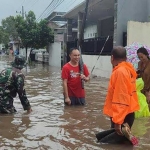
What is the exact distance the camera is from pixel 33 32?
96.4ft

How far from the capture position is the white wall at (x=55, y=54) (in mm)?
26712

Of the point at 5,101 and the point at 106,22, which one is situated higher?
the point at 106,22

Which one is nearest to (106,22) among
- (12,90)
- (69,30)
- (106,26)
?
(106,26)

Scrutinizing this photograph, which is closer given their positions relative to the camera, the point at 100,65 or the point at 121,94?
the point at 121,94

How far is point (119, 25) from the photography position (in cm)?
1396

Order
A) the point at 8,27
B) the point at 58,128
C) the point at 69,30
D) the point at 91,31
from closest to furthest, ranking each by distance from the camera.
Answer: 1. the point at 58,128
2. the point at 69,30
3. the point at 91,31
4. the point at 8,27

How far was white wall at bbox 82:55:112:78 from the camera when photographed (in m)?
15.3

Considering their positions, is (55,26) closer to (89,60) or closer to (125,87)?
(89,60)

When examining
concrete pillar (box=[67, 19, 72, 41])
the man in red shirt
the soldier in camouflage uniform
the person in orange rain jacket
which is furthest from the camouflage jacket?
concrete pillar (box=[67, 19, 72, 41])

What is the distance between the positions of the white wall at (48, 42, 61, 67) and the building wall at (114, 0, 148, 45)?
498 inches

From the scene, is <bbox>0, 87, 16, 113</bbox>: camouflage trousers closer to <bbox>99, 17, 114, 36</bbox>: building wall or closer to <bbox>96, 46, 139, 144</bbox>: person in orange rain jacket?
<bbox>96, 46, 139, 144</bbox>: person in orange rain jacket

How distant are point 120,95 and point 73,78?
3162 mm

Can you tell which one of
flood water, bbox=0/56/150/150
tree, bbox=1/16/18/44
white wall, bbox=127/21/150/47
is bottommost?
flood water, bbox=0/56/150/150

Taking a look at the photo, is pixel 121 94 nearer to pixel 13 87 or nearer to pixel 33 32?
pixel 13 87
